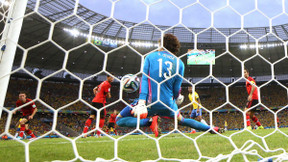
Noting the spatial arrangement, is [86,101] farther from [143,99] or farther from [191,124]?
[143,99]

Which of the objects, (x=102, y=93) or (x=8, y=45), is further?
(x=102, y=93)

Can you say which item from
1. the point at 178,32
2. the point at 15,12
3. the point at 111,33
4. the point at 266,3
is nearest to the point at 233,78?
the point at 178,32

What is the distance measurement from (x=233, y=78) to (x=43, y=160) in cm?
2429

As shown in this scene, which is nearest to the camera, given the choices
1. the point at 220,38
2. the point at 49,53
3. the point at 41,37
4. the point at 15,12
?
the point at 15,12

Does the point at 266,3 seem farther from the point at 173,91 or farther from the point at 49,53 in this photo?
the point at 49,53

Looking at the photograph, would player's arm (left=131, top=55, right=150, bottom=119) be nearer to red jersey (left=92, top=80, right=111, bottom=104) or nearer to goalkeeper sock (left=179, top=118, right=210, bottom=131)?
goalkeeper sock (left=179, top=118, right=210, bottom=131)

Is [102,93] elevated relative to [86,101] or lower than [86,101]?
elevated

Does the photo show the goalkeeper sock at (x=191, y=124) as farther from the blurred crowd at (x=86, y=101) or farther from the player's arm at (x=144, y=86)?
the blurred crowd at (x=86, y=101)

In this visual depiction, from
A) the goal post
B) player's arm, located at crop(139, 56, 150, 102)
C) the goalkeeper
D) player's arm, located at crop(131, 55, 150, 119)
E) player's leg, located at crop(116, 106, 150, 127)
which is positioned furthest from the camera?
player's leg, located at crop(116, 106, 150, 127)

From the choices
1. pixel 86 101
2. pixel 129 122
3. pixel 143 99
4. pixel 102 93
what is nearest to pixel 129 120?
pixel 129 122

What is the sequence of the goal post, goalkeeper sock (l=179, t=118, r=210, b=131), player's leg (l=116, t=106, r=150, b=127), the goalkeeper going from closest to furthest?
the goal post
the goalkeeper
player's leg (l=116, t=106, r=150, b=127)
goalkeeper sock (l=179, t=118, r=210, b=131)

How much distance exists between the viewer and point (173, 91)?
2334 mm

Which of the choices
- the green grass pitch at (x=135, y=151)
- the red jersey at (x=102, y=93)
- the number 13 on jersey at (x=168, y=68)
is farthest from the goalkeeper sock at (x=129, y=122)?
the red jersey at (x=102, y=93)

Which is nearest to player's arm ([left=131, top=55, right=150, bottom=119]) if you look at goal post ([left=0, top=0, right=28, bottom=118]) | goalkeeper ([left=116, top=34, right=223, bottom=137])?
goalkeeper ([left=116, top=34, right=223, bottom=137])
